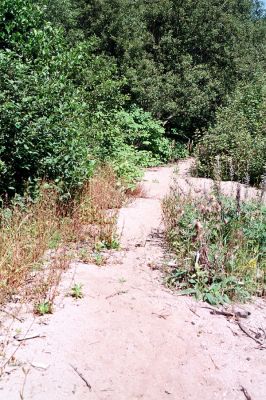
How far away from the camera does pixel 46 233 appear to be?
4496mm

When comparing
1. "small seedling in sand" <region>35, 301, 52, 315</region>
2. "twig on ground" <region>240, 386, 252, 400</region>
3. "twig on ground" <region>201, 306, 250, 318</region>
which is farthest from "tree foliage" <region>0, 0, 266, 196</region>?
"twig on ground" <region>240, 386, 252, 400</region>

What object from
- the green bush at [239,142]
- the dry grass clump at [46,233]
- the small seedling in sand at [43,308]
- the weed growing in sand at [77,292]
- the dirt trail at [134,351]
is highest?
the green bush at [239,142]

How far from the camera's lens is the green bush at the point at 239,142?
9305mm

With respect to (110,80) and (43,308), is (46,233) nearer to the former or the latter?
(43,308)

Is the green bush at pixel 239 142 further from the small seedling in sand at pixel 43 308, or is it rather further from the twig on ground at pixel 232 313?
the small seedling in sand at pixel 43 308

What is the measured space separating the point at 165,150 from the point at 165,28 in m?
4.85

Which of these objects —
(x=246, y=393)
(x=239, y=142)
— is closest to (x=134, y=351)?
(x=246, y=393)

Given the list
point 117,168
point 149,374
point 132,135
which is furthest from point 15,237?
point 132,135

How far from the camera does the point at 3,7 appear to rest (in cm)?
610

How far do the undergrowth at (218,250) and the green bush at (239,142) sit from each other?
147 inches

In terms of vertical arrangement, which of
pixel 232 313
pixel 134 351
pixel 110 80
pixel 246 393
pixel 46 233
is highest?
pixel 110 80

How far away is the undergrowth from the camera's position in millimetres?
3775

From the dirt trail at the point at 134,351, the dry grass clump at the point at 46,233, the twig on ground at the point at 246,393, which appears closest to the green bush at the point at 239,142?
the dry grass clump at the point at 46,233

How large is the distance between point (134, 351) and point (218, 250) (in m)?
1.59
